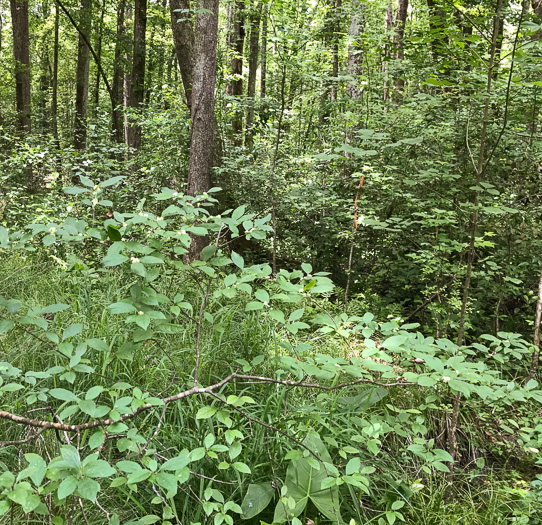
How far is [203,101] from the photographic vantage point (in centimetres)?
525

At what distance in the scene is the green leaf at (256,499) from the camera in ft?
6.09

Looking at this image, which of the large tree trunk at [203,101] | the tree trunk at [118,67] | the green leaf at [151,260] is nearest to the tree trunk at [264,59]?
the large tree trunk at [203,101]

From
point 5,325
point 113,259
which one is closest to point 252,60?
point 113,259

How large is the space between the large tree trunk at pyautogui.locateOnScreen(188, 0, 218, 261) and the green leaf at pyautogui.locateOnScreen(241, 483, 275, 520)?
362 centimetres

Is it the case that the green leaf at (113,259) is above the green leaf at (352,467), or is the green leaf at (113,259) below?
above

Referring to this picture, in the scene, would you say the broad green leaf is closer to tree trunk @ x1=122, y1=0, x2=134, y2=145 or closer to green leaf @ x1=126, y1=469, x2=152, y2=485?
green leaf @ x1=126, y1=469, x2=152, y2=485

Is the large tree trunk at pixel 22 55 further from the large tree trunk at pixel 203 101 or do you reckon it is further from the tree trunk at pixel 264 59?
the large tree trunk at pixel 203 101

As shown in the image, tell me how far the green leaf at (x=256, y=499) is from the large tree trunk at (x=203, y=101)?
11.9 feet

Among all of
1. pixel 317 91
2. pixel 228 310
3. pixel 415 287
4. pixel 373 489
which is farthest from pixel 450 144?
pixel 373 489

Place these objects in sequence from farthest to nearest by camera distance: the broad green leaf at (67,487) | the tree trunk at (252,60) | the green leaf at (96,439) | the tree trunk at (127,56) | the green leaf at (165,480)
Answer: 1. the tree trunk at (127,56)
2. the tree trunk at (252,60)
3. the green leaf at (96,439)
4. the green leaf at (165,480)
5. the broad green leaf at (67,487)

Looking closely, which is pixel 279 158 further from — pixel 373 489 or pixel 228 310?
pixel 373 489

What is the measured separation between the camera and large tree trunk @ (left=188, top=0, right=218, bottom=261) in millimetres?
5082

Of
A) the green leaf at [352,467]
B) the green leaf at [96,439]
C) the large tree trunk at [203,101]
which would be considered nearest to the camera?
the green leaf at [96,439]

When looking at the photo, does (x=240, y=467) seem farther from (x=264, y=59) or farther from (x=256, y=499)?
(x=264, y=59)
